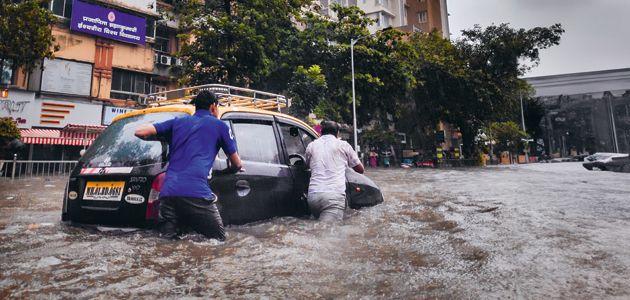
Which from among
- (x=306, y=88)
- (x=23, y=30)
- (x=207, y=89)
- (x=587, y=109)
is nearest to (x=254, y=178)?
(x=207, y=89)

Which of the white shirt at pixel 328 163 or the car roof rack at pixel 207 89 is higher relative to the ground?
the car roof rack at pixel 207 89

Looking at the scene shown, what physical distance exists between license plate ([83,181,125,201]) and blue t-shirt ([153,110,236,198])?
1.85ft

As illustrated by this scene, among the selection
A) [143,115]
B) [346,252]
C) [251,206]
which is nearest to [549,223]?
[346,252]

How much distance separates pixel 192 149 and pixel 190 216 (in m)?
0.55

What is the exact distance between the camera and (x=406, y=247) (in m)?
3.37

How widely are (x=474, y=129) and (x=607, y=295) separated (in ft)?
104

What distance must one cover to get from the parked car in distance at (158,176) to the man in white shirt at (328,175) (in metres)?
0.21

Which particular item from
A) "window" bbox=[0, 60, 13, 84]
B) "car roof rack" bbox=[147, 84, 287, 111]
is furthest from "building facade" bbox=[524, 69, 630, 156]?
"car roof rack" bbox=[147, 84, 287, 111]

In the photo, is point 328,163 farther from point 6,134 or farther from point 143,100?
point 6,134

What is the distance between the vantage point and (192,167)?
119 inches

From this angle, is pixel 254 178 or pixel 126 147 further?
pixel 254 178

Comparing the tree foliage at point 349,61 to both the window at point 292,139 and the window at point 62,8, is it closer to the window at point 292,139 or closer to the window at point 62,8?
the window at point 62,8

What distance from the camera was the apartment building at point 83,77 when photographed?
1827cm

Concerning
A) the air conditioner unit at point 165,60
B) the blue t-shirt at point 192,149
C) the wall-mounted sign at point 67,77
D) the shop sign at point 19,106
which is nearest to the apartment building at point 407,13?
the air conditioner unit at point 165,60
